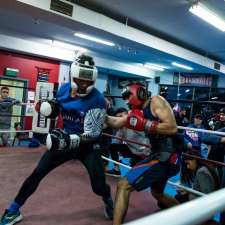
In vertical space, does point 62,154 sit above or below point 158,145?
below

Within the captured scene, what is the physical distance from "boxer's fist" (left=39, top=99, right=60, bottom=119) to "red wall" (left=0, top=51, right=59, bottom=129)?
6578mm

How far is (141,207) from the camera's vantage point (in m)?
2.60

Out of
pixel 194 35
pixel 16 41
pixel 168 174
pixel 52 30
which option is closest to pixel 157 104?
pixel 168 174

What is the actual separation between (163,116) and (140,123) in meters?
0.16

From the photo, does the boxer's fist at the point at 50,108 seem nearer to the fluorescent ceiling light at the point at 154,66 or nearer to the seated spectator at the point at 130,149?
the seated spectator at the point at 130,149

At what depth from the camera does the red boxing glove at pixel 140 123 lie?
1.84m

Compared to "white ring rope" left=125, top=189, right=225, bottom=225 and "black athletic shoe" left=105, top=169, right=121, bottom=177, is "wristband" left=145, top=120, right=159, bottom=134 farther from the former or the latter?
"black athletic shoe" left=105, top=169, right=121, bottom=177

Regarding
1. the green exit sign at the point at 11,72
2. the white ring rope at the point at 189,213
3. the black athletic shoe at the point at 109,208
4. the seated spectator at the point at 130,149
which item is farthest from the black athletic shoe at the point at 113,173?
the green exit sign at the point at 11,72

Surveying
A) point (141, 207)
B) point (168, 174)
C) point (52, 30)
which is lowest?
point (141, 207)

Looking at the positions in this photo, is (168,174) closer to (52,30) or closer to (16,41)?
(52,30)

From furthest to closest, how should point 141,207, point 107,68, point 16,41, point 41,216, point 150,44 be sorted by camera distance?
point 107,68 → point 16,41 → point 150,44 → point 141,207 → point 41,216

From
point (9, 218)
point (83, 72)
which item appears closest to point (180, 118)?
point (83, 72)

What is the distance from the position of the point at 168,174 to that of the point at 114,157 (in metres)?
2.15

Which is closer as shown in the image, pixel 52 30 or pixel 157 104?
pixel 157 104
